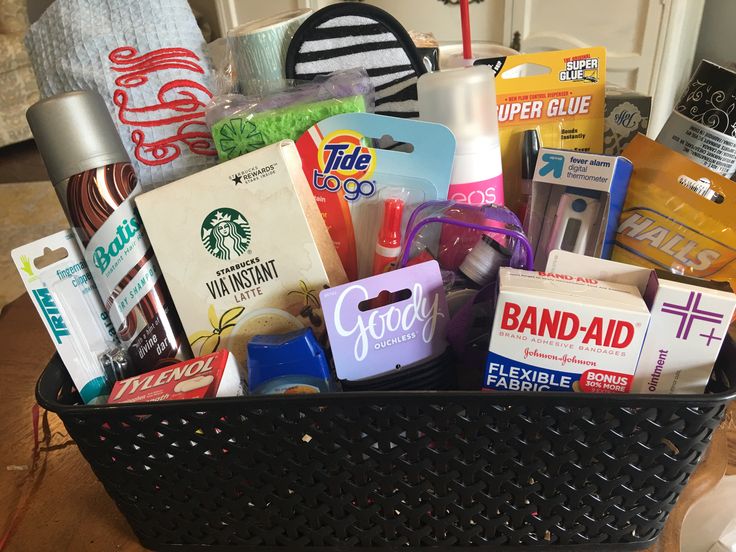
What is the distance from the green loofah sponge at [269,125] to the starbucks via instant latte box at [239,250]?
5cm

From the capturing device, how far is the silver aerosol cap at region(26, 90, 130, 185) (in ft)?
1.36

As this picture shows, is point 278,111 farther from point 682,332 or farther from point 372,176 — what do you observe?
point 682,332

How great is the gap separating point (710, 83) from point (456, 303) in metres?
0.26

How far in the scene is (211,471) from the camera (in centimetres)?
36

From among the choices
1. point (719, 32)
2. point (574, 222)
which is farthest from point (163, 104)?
point (719, 32)

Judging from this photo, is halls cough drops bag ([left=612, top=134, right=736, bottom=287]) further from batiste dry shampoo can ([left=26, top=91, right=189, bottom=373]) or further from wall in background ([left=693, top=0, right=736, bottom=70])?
wall in background ([left=693, top=0, right=736, bottom=70])

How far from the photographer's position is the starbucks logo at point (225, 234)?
Answer: 449mm

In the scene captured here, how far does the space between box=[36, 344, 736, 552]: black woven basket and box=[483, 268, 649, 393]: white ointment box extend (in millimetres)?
33

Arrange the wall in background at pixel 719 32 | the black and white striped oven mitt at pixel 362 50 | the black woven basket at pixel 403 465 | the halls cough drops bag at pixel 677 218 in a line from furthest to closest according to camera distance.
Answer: the wall in background at pixel 719 32 < the black and white striped oven mitt at pixel 362 50 < the halls cough drops bag at pixel 677 218 < the black woven basket at pixel 403 465

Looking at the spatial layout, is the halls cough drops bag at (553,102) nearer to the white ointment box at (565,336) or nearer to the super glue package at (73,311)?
the white ointment box at (565,336)

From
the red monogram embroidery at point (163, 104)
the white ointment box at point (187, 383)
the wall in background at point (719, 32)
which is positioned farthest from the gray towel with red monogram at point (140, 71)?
the wall in background at point (719, 32)

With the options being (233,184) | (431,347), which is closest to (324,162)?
(233,184)

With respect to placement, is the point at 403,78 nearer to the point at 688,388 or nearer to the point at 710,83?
the point at 710,83

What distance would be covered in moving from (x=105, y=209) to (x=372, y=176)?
8.6 inches
